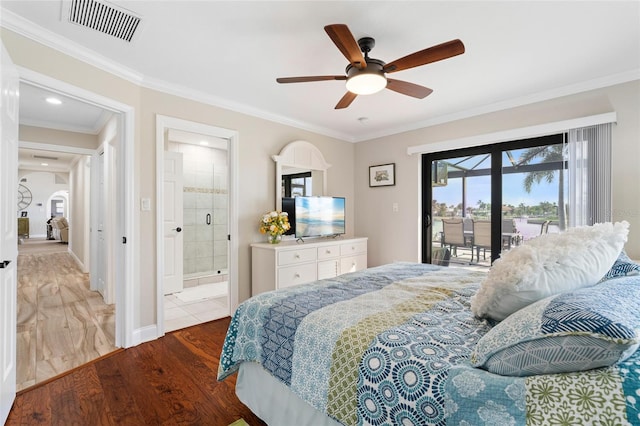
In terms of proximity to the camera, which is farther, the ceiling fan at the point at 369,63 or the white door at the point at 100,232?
the white door at the point at 100,232

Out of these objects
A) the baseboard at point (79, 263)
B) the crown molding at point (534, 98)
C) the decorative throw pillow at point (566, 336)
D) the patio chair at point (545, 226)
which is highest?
the crown molding at point (534, 98)

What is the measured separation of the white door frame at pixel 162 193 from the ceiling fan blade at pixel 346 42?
1920 mm

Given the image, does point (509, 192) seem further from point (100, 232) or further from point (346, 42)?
point (100, 232)

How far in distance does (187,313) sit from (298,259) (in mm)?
1488

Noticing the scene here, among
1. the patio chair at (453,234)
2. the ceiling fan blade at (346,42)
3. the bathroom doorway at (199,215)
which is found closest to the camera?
the ceiling fan blade at (346,42)

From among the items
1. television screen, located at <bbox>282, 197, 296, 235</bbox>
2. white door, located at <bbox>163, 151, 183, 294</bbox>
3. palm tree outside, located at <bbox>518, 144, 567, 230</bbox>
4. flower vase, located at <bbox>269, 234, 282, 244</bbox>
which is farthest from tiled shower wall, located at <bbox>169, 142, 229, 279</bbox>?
palm tree outside, located at <bbox>518, 144, 567, 230</bbox>

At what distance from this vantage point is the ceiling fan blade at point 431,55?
1.79 meters

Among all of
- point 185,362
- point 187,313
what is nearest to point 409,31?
point 185,362

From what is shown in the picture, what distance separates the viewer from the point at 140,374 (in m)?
2.26

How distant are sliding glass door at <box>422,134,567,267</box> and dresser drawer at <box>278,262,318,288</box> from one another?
1.72 meters

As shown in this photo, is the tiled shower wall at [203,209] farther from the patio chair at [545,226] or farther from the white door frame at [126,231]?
the patio chair at [545,226]

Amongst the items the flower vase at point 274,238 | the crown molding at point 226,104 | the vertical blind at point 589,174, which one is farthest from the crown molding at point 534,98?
the flower vase at point 274,238

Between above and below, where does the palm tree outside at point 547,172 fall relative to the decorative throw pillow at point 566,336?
above

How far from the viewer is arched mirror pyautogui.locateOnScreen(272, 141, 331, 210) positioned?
13.1 feet
